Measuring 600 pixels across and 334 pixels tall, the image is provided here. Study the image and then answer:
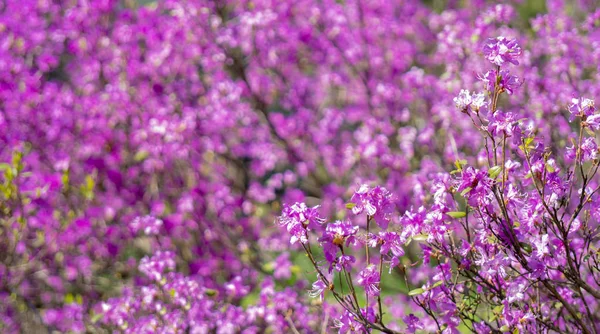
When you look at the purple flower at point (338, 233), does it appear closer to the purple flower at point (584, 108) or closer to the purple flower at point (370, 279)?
the purple flower at point (370, 279)

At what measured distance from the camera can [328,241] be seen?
287 centimetres

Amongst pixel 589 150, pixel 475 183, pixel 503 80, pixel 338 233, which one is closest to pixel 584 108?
pixel 589 150

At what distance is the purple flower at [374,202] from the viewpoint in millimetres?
2830

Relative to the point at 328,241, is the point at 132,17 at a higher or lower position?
lower

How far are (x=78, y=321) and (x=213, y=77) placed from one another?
3703mm

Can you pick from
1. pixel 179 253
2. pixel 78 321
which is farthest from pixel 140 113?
pixel 78 321

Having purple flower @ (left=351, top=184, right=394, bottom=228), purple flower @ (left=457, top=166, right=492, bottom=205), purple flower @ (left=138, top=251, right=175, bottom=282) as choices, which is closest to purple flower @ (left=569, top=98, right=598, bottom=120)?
purple flower @ (left=457, top=166, right=492, bottom=205)

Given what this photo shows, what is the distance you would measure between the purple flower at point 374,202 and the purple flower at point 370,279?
0.22 metres

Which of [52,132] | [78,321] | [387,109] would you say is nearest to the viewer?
[78,321]

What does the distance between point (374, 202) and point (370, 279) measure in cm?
37

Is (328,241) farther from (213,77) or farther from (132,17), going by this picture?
(132,17)

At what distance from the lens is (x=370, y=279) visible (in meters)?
2.94

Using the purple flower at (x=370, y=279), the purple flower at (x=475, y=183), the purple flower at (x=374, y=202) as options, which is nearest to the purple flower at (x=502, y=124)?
the purple flower at (x=475, y=183)

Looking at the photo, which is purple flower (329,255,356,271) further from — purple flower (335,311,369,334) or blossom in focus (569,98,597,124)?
blossom in focus (569,98,597,124)
